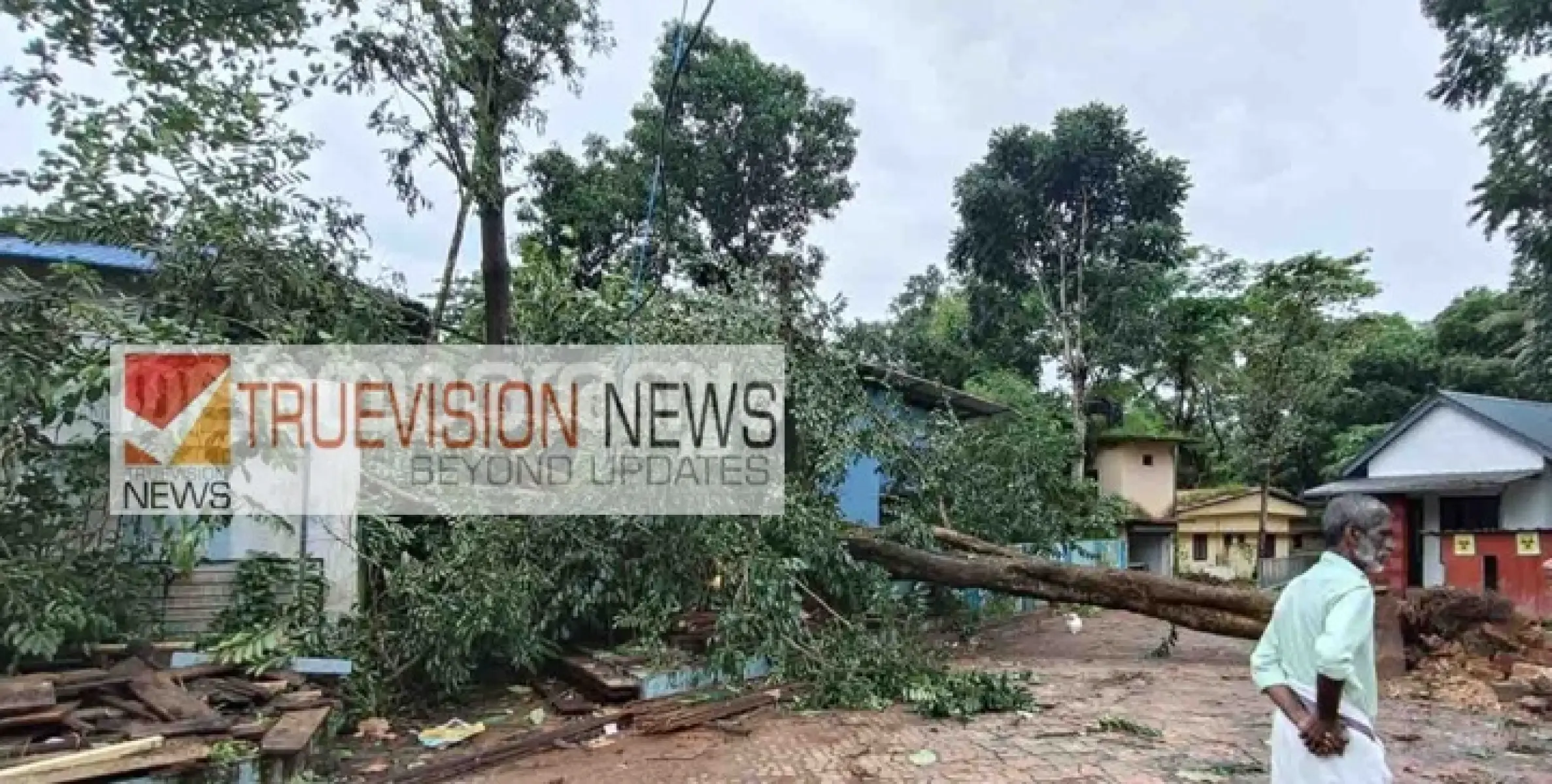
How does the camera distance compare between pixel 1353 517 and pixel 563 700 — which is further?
pixel 563 700

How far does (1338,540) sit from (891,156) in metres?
15.6

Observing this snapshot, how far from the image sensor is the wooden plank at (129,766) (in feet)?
11.9

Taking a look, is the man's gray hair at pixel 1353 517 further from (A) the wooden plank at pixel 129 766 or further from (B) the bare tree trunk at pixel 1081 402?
(B) the bare tree trunk at pixel 1081 402

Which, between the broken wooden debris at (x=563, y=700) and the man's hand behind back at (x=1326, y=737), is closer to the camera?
the man's hand behind back at (x=1326, y=737)

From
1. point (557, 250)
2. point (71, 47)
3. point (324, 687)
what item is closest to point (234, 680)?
point (324, 687)

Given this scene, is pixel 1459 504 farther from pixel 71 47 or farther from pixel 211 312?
pixel 71 47

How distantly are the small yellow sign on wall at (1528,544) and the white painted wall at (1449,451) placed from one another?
1317 mm

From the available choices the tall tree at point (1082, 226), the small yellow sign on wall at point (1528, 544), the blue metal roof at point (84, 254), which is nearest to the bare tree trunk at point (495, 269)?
the blue metal roof at point (84, 254)

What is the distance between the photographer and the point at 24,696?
4199 millimetres

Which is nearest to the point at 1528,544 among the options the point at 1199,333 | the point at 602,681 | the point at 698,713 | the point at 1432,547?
the point at 1432,547

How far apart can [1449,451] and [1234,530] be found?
704 centimetres

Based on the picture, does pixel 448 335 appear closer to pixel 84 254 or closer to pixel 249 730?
pixel 84 254

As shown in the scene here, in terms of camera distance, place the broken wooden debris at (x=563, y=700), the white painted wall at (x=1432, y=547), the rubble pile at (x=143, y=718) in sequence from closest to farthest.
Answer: the rubble pile at (x=143, y=718)
the broken wooden debris at (x=563, y=700)
the white painted wall at (x=1432, y=547)

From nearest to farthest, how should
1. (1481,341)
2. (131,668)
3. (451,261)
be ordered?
(131,668) → (451,261) → (1481,341)
